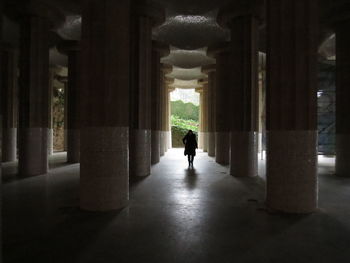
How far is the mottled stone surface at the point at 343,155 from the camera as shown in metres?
11.5

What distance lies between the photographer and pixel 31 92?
11.1 meters

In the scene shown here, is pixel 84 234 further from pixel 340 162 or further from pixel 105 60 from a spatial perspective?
pixel 340 162

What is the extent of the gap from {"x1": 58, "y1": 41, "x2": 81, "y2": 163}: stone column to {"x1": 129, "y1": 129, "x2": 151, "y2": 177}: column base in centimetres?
654

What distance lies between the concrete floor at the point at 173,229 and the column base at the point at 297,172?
0.39m

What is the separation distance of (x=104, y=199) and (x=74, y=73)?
11.6 m

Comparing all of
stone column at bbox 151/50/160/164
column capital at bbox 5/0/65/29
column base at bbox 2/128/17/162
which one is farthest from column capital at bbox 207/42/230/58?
column base at bbox 2/128/17/162

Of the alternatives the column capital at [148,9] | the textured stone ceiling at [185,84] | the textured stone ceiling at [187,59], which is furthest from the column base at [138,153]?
the textured stone ceiling at [185,84]

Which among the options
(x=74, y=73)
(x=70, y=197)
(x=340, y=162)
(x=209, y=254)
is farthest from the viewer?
(x=74, y=73)

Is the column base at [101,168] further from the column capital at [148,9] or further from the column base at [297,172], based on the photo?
the column capital at [148,9]

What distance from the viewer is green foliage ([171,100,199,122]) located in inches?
2248

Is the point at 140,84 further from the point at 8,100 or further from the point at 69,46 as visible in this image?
the point at 8,100

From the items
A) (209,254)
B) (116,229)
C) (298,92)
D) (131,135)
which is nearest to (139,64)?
(131,135)

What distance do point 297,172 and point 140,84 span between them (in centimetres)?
647

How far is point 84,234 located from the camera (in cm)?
479
